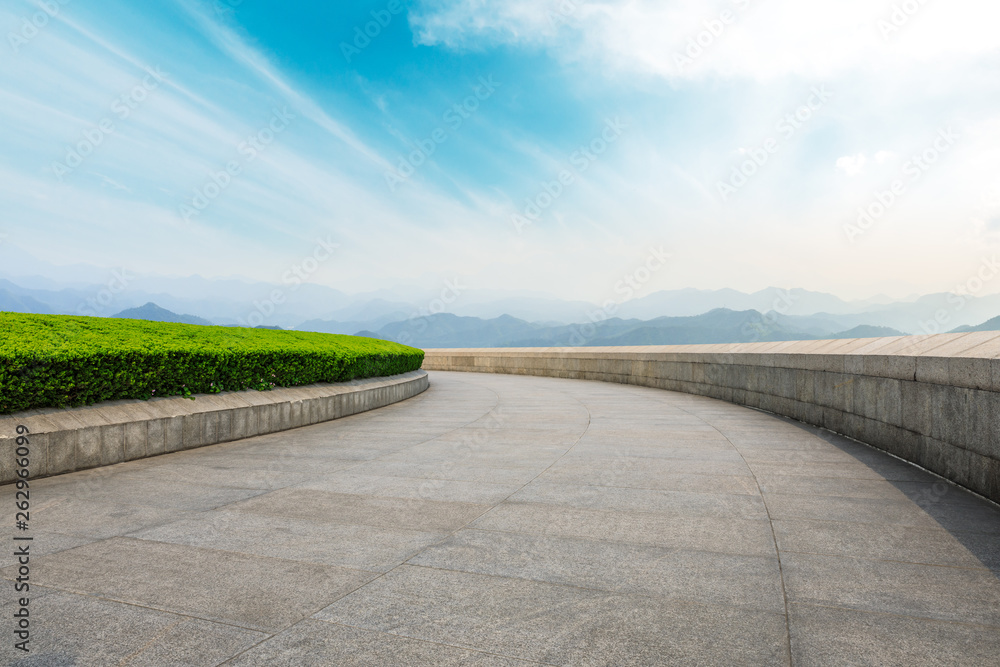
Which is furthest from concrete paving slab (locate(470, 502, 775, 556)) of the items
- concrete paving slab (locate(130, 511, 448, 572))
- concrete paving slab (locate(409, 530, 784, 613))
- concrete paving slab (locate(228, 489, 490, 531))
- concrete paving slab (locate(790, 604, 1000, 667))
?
concrete paving slab (locate(790, 604, 1000, 667))

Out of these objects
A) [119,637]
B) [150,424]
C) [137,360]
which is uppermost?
[137,360]

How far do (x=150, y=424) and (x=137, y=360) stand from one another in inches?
31.1

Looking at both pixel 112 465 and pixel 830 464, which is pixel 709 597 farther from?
pixel 112 465

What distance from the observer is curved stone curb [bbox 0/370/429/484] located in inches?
213

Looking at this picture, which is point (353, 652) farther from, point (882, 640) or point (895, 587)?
point (895, 587)

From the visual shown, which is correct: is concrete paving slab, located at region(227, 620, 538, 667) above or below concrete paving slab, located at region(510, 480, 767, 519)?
below

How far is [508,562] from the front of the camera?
3.42m

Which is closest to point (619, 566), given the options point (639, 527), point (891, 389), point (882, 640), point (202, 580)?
point (639, 527)

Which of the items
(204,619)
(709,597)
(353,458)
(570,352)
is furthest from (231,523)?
(570,352)

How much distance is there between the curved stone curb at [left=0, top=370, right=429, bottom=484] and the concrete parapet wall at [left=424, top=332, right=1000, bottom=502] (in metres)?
7.23

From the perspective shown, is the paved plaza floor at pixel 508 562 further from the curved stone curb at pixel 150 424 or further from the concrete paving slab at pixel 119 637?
the curved stone curb at pixel 150 424

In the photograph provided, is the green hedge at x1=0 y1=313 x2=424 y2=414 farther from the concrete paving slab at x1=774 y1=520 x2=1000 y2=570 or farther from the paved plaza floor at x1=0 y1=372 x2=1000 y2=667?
the concrete paving slab at x1=774 y1=520 x2=1000 y2=570

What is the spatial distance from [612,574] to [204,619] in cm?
207

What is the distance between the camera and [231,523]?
13.6 feet
